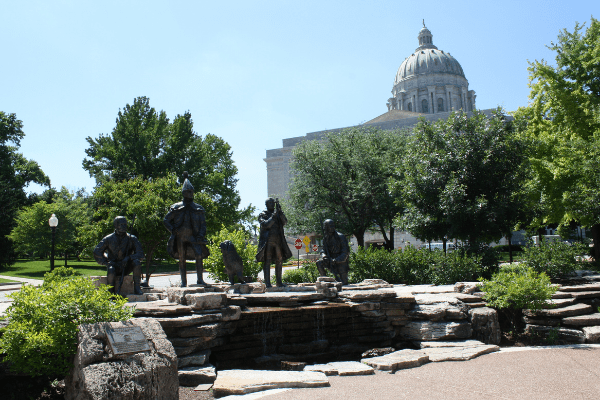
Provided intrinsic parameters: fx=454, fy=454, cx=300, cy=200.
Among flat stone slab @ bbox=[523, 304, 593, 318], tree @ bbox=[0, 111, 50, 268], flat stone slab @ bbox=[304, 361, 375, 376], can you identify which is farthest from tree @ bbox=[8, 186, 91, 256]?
flat stone slab @ bbox=[523, 304, 593, 318]

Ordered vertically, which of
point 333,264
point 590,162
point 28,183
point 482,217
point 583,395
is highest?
point 28,183

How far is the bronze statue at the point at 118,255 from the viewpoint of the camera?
954cm

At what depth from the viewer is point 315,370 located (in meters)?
7.25

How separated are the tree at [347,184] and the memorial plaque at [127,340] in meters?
22.0

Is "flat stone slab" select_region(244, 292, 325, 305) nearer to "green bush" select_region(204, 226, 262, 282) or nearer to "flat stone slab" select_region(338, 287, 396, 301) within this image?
"flat stone slab" select_region(338, 287, 396, 301)

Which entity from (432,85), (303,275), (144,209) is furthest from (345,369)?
(432,85)


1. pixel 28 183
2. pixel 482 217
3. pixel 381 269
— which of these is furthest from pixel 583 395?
pixel 28 183

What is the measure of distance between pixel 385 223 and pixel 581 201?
584 inches

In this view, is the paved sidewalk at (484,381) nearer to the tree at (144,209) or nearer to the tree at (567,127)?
the tree at (567,127)

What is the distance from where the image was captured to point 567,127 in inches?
745

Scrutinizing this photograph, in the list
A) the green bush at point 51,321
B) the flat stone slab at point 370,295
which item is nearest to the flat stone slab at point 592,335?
the flat stone slab at point 370,295

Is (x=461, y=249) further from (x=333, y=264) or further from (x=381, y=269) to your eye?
(x=333, y=264)

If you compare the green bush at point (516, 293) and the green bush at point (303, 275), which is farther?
the green bush at point (303, 275)

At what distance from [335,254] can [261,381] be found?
21.0ft
